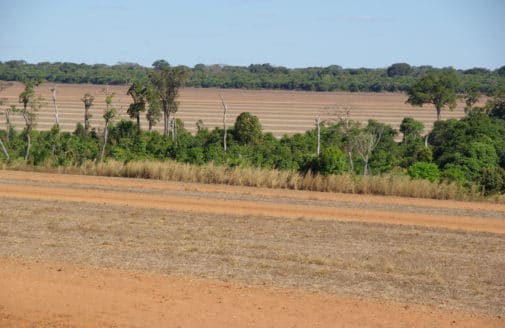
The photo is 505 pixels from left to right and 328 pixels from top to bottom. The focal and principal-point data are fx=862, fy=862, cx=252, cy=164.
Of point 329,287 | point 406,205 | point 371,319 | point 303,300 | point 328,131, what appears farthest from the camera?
point 328,131

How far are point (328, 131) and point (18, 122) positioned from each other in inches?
1637

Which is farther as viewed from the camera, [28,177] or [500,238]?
[28,177]

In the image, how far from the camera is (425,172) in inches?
1104

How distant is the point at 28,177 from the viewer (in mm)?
28359

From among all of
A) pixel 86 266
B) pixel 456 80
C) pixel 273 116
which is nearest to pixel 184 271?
pixel 86 266

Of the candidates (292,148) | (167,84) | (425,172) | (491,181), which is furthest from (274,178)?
(167,84)

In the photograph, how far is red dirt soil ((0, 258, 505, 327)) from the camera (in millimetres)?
11430

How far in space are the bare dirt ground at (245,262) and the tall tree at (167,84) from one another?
22.4 m

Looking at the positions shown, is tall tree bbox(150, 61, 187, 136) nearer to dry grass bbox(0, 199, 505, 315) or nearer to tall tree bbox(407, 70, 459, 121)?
tall tree bbox(407, 70, 459, 121)

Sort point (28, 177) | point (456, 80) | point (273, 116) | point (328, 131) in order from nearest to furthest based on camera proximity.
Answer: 1. point (28, 177)
2. point (328, 131)
3. point (456, 80)
4. point (273, 116)

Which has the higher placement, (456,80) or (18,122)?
(456,80)

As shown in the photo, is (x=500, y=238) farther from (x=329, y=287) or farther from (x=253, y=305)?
(x=253, y=305)

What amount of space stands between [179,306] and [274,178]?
15.7 meters

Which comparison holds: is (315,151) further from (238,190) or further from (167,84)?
(167,84)
